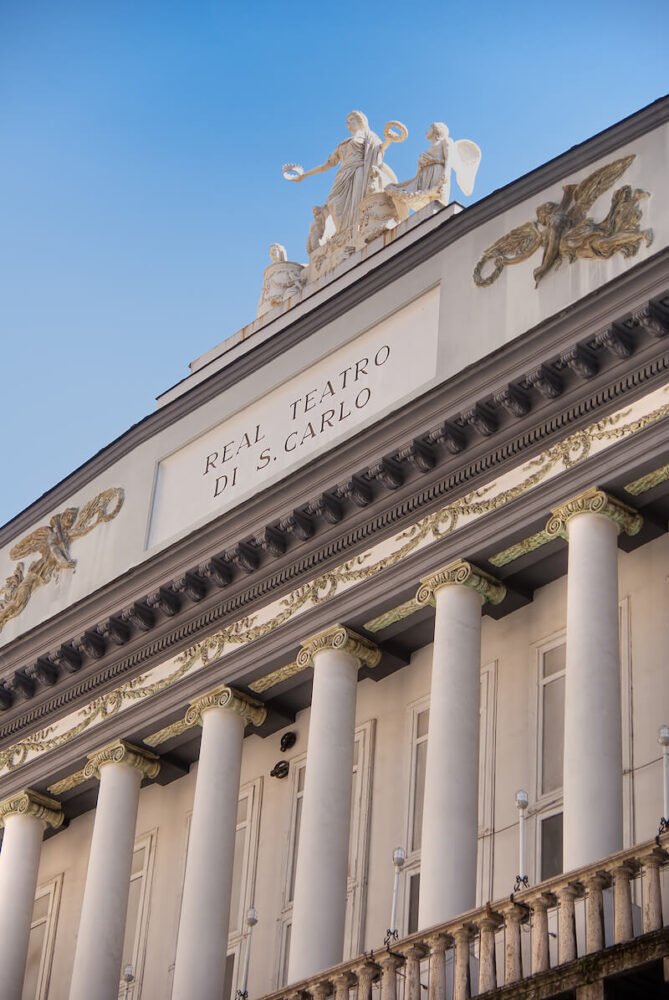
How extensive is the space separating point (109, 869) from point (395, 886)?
4282 mm

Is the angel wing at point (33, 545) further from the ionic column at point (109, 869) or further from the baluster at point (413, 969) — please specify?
the baluster at point (413, 969)

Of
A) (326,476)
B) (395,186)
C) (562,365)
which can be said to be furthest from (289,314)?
(562,365)

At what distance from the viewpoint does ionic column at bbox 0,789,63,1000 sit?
26.8 m

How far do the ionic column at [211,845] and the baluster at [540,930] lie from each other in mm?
6028

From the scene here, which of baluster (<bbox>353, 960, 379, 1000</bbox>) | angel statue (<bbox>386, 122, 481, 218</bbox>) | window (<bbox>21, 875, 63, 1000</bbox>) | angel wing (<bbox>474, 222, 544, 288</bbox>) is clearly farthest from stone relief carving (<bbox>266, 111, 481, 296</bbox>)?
baluster (<bbox>353, 960, 379, 1000</bbox>)

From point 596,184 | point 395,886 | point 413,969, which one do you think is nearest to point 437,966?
point 413,969

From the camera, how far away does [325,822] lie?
2362 centimetres

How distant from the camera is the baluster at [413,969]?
64.7ft

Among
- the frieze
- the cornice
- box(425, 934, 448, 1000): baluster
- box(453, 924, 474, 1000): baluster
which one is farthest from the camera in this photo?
the cornice

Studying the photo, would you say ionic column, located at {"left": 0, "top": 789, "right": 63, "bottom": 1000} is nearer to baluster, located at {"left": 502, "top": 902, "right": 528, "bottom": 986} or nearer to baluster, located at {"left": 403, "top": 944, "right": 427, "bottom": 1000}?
baluster, located at {"left": 403, "top": 944, "right": 427, "bottom": 1000}

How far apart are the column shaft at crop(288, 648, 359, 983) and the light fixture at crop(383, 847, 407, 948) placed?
0.53 meters

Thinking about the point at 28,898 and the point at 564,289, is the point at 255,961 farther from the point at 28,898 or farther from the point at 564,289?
the point at 564,289

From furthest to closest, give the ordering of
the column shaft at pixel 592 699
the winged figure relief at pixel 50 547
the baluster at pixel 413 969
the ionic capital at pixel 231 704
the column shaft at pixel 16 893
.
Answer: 1. the winged figure relief at pixel 50 547
2. the column shaft at pixel 16 893
3. the ionic capital at pixel 231 704
4. the column shaft at pixel 592 699
5. the baluster at pixel 413 969

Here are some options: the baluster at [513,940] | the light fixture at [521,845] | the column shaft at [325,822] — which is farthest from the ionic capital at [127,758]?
the baluster at [513,940]
